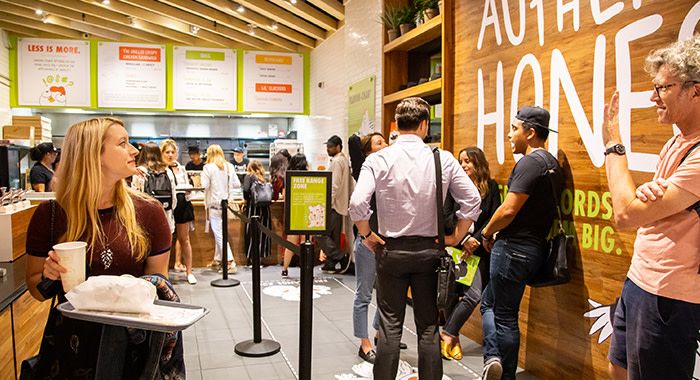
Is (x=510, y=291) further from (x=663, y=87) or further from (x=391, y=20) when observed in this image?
(x=391, y=20)

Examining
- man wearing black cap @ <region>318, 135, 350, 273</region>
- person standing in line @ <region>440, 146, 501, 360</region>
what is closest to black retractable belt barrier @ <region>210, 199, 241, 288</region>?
man wearing black cap @ <region>318, 135, 350, 273</region>

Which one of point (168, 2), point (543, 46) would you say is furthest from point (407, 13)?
point (168, 2)

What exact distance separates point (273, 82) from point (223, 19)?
187cm

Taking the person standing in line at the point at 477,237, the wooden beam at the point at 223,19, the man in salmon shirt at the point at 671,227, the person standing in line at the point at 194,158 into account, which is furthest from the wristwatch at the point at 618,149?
the wooden beam at the point at 223,19

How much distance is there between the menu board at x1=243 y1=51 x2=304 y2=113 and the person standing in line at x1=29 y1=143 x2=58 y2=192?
407 centimetres

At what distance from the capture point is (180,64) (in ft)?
33.7

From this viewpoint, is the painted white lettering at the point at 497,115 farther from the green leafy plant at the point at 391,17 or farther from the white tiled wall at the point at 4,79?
the white tiled wall at the point at 4,79

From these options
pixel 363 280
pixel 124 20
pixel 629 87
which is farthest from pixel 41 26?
pixel 629 87

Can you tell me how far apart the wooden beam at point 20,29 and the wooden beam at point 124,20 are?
5.28 ft

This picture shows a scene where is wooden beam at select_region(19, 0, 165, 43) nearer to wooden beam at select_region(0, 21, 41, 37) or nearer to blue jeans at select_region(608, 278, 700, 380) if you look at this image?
wooden beam at select_region(0, 21, 41, 37)

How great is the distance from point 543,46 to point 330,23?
18.6 ft

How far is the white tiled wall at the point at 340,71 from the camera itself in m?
6.73

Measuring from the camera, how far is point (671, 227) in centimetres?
184

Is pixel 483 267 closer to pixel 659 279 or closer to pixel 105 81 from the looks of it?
pixel 659 279
